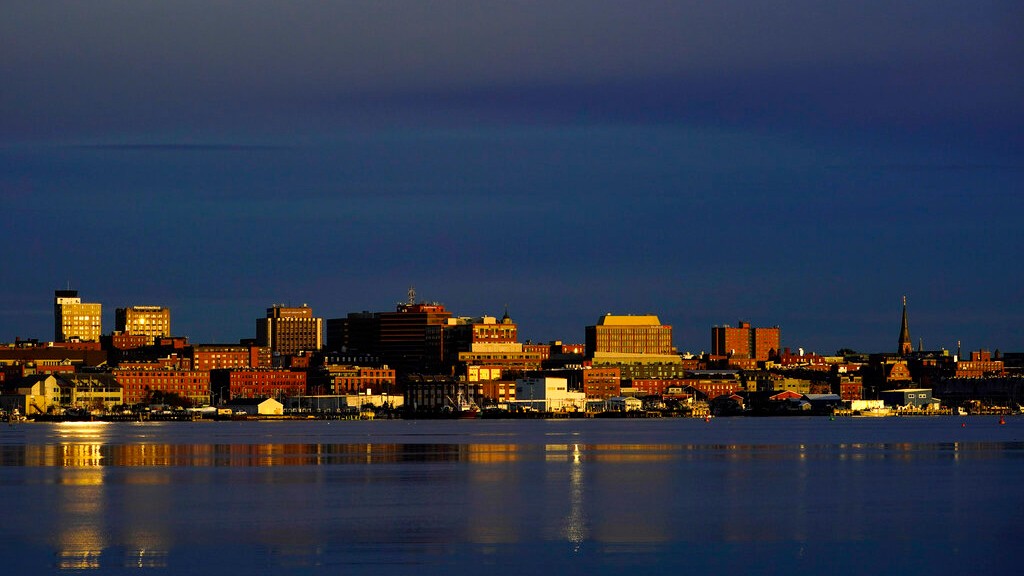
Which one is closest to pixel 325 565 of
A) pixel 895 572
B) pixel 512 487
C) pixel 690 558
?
pixel 690 558

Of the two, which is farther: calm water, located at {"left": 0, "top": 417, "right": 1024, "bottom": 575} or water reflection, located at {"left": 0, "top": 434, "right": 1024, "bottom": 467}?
water reflection, located at {"left": 0, "top": 434, "right": 1024, "bottom": 467}

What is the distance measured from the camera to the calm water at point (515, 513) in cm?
3591

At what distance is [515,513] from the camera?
4594 cm

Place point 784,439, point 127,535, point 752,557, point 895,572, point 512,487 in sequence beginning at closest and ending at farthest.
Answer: point 895,572
point 752,557
point 127,535
point 512,487
point 784,439

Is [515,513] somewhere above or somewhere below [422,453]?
above

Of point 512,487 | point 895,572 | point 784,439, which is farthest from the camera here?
point 784,439

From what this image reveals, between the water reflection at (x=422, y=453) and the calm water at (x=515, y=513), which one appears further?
the water reflection at (x=422, y=453)

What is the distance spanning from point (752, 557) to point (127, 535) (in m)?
13.8

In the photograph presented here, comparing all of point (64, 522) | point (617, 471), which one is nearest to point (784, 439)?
point (617, 471)

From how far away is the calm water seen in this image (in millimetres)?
35906

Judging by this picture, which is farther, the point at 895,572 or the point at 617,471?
the point at 617,471

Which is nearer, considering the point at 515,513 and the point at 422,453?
the point at 515,513

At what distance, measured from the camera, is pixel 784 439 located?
107 meters

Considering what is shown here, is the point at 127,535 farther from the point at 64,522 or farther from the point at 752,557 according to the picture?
the point at 752,557
